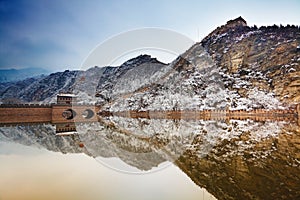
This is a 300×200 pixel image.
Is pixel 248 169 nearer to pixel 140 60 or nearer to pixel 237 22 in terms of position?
pixel 237 22

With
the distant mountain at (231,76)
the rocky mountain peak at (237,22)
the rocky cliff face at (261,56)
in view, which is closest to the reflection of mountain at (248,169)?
the rocky cliff face at (261,56)

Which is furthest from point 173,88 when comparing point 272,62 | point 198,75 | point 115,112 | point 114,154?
point 114,154

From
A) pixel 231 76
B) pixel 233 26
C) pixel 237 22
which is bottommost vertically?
pixel 231 76

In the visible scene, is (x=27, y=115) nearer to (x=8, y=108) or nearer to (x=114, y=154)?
(x=8, y=108)

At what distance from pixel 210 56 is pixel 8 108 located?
28.8m

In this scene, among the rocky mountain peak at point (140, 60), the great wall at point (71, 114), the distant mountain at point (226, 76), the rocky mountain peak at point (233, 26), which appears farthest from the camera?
the rocky mountain peak at point (140, 60)

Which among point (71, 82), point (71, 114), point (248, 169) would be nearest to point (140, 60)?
point (71, 82)

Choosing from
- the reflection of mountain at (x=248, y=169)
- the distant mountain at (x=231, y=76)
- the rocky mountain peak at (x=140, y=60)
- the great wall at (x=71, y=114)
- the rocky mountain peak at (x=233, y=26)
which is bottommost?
the reflection of mountain at (x=248, y=169)

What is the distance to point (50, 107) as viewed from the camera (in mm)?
25219

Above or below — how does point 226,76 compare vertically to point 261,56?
below

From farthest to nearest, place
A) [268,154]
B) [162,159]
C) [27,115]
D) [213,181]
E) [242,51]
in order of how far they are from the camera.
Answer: [242,51], [27,115], [162,159], [268,154], [213,181]

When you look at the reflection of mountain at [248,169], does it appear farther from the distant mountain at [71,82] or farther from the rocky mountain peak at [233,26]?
the distant mountain at [71,82]

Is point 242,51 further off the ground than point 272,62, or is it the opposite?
point 242,51

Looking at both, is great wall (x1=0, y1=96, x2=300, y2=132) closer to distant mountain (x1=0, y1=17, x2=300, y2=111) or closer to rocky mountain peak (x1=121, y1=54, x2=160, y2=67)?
distant mountain (x1=0, y1=17, x2=300, y2=111)
